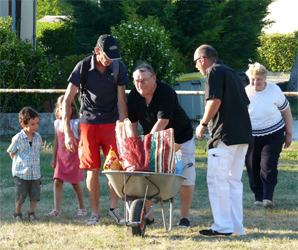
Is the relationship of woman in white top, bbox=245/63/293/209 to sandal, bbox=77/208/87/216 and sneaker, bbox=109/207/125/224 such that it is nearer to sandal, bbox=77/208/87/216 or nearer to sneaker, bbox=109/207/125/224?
sneaker, bbox=109/207/125/224

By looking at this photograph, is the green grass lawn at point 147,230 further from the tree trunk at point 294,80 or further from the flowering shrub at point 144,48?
the tree trunk at point 294,80

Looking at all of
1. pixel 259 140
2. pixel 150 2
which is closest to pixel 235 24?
pixel 150 2

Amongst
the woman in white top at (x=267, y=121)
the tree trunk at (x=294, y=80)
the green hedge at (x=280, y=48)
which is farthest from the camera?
the green hedge at (x=280, y=48)

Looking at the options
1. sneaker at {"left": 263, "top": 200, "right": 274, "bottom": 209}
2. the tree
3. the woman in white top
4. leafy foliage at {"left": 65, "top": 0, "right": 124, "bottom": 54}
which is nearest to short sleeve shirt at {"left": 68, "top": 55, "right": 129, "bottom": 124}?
the woman in white top

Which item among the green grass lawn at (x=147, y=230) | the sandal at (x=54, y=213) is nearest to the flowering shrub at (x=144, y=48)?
the green grass lawn at (x=147, y=230)

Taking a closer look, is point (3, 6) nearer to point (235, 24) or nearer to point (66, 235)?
point (235, 24)

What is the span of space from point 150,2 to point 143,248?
19593 mm

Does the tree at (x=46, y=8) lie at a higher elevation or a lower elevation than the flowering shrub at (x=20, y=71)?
higher

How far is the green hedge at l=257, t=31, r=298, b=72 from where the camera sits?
39.8 meters

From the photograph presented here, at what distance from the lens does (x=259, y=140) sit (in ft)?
21.1

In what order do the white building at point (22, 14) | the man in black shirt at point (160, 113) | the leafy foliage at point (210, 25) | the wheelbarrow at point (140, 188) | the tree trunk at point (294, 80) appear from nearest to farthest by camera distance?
the wheelbarrow at point (140, 188) < the man in black shirt at point (160, 113) < the white building at point (22, 14) < the leafy foliage at point (210, 25) < the tree trunk at point (294, 80)

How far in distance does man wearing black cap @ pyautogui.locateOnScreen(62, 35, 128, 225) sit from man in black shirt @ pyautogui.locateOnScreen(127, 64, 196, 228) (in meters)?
0.26

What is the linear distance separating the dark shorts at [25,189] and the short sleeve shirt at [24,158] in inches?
2.4

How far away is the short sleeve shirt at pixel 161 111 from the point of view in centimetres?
484
